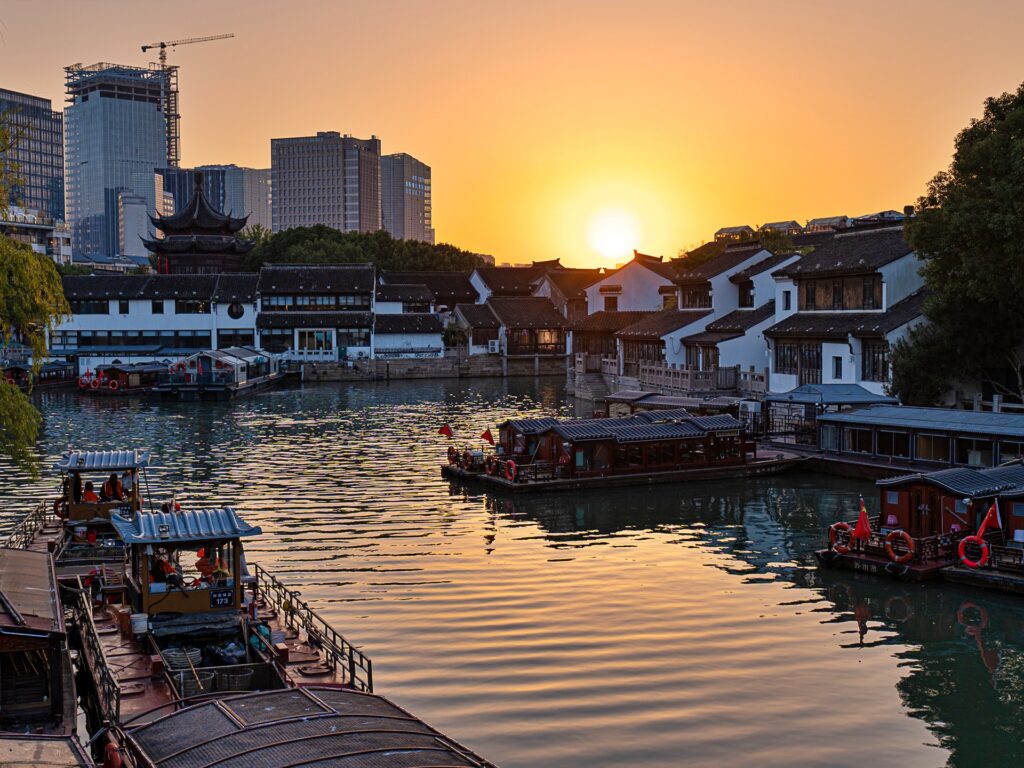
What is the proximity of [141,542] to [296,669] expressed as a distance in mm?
4470

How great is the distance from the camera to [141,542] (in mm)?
22484

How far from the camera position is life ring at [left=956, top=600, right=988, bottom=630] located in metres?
27.0

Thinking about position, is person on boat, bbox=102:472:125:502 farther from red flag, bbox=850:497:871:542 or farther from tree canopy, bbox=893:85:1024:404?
tree canopy, bbox=893:85:1024:404

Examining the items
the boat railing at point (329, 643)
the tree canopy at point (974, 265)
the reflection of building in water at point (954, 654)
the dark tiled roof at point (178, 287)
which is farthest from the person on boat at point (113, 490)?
the dark tiled roof at point (178, 287)

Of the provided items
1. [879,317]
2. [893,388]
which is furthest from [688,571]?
[879,317]

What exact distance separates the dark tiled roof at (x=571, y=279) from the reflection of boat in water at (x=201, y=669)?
109 metres

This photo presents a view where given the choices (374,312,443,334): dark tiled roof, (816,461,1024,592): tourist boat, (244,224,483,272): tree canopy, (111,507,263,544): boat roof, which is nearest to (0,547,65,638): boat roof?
(111,507,263,544): boat roof

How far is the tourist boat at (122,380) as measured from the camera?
9425 cm

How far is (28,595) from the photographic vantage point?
21.7m

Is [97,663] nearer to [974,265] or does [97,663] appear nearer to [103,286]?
[974,265]

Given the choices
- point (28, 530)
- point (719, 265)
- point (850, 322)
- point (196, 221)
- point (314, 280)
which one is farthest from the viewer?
point (196, 221)

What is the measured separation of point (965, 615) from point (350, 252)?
124m

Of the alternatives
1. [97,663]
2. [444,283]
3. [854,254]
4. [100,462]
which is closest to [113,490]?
[100,462]

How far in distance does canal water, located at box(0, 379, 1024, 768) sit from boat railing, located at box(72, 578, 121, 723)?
523 cm
